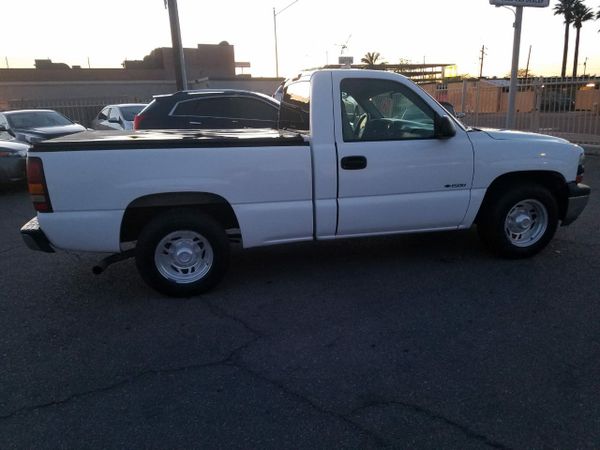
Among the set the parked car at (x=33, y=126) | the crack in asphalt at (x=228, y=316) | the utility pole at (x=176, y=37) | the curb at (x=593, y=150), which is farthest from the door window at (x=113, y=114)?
the curb at (x=593, y=150)

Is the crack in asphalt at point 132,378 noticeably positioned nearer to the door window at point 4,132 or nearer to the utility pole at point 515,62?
the door window at point 4,132

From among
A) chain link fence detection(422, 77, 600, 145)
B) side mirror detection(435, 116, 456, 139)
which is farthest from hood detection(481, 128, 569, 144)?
chain link fence detection(422, 77, 600, 145)

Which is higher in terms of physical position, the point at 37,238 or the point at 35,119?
the point at 35,119

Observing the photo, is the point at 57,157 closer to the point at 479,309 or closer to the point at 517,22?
the point at 479,309

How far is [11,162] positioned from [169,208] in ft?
23.4

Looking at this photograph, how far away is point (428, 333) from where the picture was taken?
3699 mm

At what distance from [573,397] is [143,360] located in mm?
2725

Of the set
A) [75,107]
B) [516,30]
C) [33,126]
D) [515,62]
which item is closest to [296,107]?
[516,30]

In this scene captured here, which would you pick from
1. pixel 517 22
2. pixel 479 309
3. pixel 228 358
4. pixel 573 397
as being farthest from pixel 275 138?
pixel 517 22

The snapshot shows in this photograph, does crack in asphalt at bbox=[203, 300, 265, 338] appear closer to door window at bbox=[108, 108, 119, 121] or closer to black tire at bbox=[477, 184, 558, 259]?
black tire at bbox=[477, 184, 558, 259]

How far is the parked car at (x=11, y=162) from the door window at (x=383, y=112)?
789 cm

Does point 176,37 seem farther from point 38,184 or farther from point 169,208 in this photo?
point 38,184

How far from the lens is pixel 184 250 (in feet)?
14.3

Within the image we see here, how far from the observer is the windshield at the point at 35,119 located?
12.7 metres
